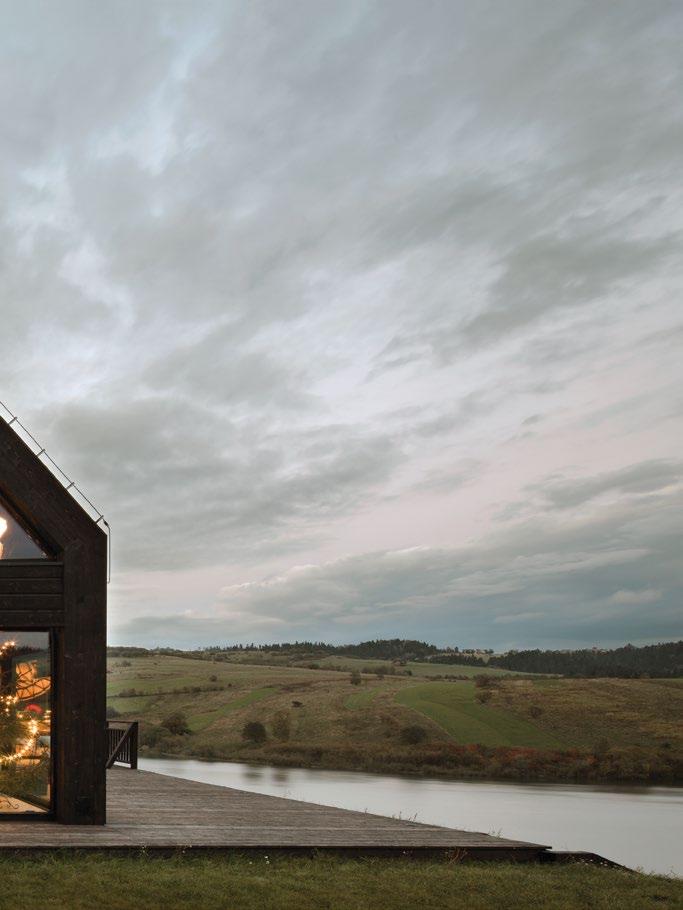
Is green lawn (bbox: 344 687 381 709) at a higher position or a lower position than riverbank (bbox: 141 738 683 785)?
higher

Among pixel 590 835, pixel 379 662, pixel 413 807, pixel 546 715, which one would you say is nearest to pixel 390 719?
pixel 546 715

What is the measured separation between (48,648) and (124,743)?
33.6 feet

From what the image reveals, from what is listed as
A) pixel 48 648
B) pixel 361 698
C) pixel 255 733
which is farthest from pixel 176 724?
pixel 48 648

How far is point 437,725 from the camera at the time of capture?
1949 inches

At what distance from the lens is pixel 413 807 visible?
3162 centimetres

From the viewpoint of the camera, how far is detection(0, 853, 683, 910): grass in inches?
290

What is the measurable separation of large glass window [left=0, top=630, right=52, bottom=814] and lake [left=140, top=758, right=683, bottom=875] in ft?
42.4

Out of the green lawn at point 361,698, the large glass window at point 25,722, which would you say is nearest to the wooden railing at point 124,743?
the large glass window at point 25,722

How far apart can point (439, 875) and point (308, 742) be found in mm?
42789

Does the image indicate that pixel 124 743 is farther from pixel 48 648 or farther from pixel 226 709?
pixel 226 709

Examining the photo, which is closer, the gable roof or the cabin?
the cabin

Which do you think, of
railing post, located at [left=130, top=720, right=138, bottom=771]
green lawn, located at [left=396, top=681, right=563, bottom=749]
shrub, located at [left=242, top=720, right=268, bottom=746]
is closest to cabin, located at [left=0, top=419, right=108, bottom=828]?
railing post, located at [left=130, top=720, right=138, bottom=771]

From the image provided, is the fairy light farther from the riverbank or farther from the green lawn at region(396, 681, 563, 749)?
the green lawn at region(396, 681, 563, 749)

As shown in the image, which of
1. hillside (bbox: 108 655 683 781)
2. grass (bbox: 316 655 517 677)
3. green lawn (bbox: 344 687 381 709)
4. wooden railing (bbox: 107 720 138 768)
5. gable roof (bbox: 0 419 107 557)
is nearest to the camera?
gable roof (bbox: 0 419 107 557)
